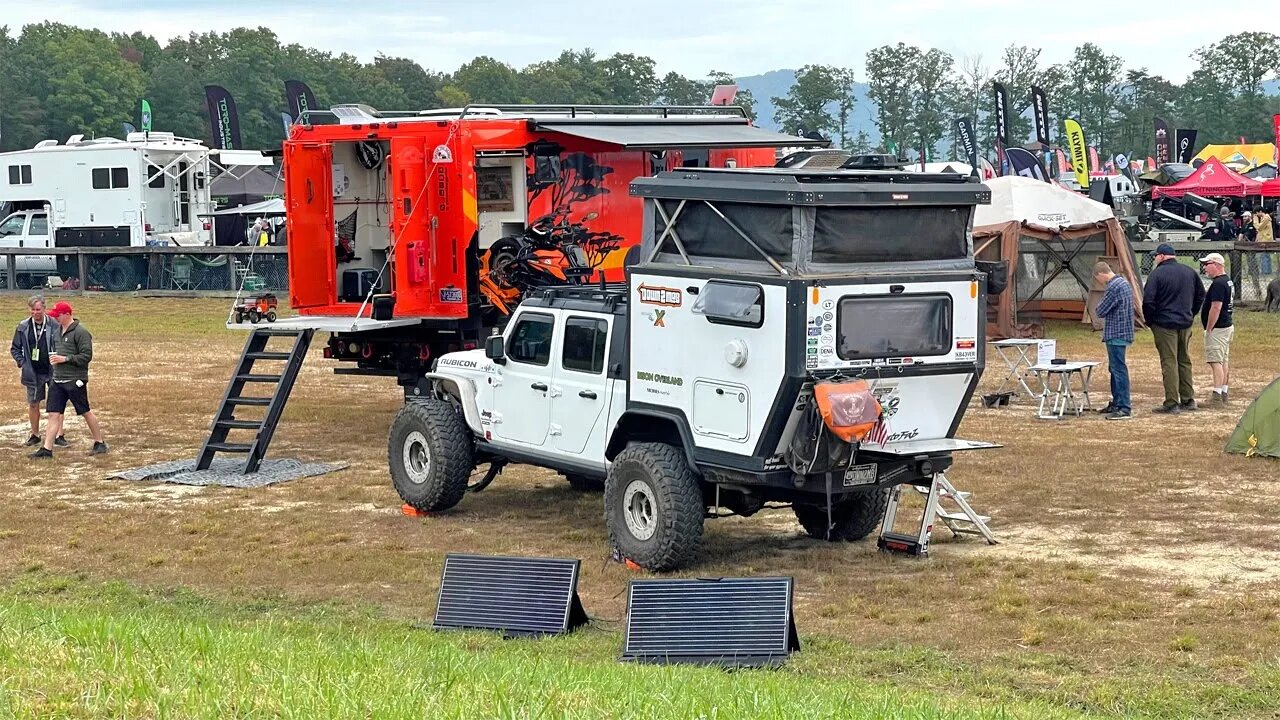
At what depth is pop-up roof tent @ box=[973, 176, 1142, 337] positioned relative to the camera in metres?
24.2

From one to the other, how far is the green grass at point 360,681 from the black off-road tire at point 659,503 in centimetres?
165

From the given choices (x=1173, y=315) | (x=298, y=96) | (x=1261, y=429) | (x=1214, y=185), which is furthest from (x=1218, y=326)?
(x=1214, y=185)

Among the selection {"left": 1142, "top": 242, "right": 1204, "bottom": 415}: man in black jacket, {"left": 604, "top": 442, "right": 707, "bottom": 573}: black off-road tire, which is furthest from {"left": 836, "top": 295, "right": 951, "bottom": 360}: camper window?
{"left": 1142, "top": 242, "right": 1204, "bottom": 415}: man in black jacket

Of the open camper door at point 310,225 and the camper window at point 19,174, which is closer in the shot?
the open camper door at point 310,225

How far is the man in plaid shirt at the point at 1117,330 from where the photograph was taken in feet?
55.1

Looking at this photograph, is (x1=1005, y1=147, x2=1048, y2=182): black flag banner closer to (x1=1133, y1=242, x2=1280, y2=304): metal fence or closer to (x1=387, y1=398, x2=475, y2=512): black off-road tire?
(x1=1133, y1=242, x2=1280, y2=304): metal fence

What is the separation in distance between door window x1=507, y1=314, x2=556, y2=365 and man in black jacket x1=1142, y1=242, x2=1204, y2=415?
7927mm

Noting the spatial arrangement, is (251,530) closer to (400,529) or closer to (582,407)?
(400,529)

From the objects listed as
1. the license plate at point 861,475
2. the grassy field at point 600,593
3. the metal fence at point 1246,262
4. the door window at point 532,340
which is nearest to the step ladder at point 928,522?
the grassy field at point 600,593

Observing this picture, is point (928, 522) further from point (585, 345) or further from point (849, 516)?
point (585, 345)

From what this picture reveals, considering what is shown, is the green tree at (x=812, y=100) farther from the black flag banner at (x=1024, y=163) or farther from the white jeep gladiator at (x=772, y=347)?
the white jeep gladiator at (x=772, y=347)

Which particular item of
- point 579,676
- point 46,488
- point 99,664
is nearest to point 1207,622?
point 579,676

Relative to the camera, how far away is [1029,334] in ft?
79.7

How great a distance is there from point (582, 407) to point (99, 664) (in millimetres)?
5513
